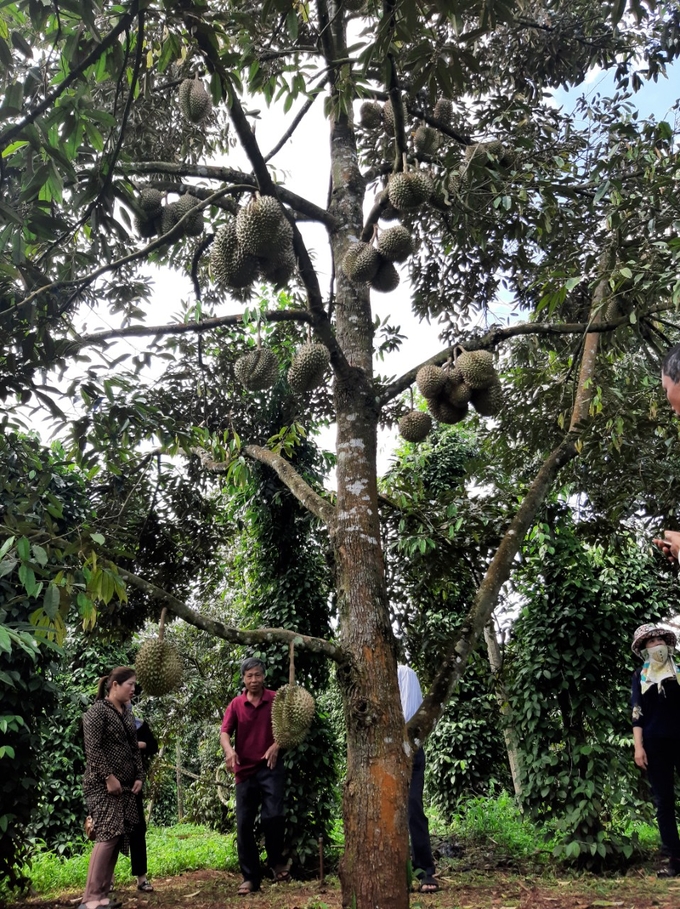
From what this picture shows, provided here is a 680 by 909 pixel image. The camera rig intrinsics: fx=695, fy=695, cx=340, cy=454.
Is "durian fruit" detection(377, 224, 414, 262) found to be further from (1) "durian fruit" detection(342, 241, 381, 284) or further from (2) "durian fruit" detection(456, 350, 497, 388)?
(2) "durian fruit" detection(456, 350, 497, 388)

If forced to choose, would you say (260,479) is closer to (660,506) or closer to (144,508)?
(144,508)

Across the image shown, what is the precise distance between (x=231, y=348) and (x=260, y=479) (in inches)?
48.5

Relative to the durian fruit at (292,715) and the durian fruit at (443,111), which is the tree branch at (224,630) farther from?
the durian fruit at (443,111)

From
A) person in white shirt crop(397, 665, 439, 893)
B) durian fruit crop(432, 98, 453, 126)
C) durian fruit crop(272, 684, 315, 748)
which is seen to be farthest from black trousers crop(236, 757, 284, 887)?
durian fruit crop(432, 98, 453, 126)

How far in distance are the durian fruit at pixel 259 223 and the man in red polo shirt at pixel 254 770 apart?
116 inches

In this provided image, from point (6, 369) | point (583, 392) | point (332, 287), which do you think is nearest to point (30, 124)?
point (6, 369)

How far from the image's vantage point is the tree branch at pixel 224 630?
84.0 inches

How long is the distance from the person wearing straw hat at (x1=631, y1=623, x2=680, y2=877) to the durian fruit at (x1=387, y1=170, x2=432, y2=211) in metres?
2.99

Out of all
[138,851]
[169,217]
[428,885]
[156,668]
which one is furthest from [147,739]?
[169,217]

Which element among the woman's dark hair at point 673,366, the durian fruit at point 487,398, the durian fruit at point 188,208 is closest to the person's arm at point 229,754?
the durian fruit at point 487,398

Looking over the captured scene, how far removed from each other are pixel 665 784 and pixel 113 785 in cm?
310

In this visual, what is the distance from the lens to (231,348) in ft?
16.9

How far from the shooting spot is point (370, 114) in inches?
162

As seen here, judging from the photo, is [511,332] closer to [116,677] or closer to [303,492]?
[303,492]
